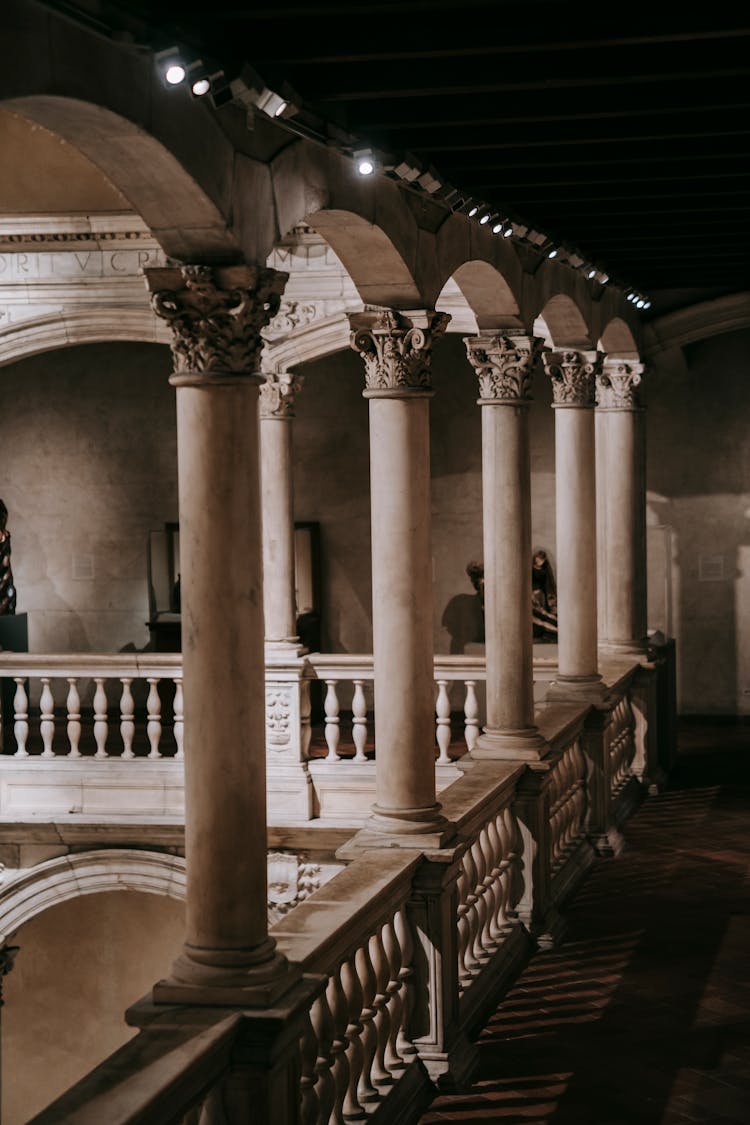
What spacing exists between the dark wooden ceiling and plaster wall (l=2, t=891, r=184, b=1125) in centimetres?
822

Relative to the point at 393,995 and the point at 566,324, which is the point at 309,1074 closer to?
the point at 393,995

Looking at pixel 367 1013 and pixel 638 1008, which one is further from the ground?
pixel 367 1013

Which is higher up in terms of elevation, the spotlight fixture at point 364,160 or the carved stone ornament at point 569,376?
the spotlight fixture at point 364,160

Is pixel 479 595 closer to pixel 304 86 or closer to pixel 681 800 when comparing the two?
pixel 681 800

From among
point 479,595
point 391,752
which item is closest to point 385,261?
point 391,752

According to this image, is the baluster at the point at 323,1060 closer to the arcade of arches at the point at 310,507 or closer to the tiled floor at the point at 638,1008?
the arcade of arches at the point at 310,507

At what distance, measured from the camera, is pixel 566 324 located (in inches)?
390

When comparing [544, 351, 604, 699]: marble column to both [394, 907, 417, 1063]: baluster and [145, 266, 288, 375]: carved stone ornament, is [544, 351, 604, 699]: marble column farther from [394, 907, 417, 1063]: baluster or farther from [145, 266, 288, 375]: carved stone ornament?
[145, 266, 288, 375]: carved stone ornament

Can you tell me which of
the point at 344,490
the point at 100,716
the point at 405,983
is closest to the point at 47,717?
the point at 100,716

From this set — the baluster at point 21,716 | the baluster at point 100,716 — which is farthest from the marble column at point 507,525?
the baluster at point 21,716

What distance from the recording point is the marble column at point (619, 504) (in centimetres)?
1208

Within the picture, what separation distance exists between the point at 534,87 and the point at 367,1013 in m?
3.13

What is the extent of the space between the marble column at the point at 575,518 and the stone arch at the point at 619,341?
167 cm

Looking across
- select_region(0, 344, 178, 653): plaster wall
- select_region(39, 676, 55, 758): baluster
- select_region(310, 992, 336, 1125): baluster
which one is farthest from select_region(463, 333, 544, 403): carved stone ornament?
select_region(0, 344, 178, 653): plaster wall
